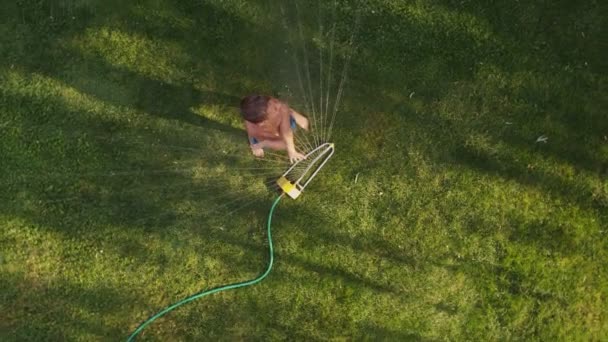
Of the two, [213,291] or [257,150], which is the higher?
[257,150]

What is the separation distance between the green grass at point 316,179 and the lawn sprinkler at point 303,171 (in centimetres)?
15

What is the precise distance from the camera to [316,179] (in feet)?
17.6

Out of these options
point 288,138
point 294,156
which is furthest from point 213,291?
point 288,138

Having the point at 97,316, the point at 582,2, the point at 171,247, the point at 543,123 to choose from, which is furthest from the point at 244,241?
the point at 582,2

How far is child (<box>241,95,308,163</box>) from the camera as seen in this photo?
4535mm

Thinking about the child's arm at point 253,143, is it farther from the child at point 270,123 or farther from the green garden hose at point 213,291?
the green garden hose at point 213,291

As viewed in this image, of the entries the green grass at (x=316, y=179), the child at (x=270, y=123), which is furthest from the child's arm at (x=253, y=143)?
the green grass at (x=316, y=179)

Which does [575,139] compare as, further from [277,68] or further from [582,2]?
[277,68]

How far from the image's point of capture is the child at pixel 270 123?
4.54 meters

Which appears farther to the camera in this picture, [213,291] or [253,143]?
[213,291]

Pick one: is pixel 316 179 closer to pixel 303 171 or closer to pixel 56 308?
pixel 303 171

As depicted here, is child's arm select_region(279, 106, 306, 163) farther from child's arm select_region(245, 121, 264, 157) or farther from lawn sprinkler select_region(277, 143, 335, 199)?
child's arm select_region(245, 121, 264, 157)

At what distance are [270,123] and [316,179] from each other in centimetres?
83

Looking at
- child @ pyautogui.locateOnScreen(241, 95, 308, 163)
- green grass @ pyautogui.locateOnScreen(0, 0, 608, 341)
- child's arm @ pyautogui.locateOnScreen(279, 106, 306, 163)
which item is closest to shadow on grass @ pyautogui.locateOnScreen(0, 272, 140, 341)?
green grass @ pyautogui.locateOnScreen(0, 0, 608, 341)
